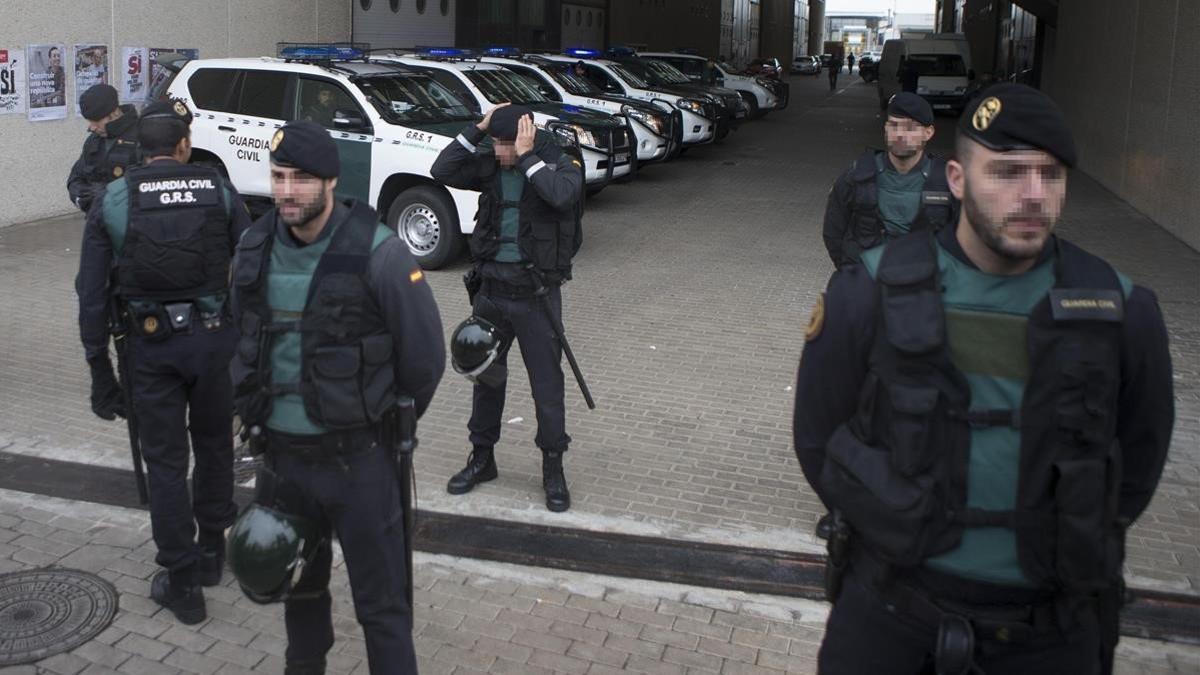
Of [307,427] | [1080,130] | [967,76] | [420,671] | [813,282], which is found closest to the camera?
[307,427]

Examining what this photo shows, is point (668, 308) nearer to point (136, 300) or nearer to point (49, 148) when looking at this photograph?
point (136, 300)

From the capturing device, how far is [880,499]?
245cm

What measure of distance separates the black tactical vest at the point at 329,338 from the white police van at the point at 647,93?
52.7 feet

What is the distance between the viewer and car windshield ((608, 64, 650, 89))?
20.2 metres

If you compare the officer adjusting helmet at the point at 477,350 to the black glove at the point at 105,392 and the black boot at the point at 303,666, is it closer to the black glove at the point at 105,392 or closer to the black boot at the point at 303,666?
the black glove at the point at 105,392

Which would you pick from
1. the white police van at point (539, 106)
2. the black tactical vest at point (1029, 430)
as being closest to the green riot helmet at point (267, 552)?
the black tactical vest at point (1029, 430)

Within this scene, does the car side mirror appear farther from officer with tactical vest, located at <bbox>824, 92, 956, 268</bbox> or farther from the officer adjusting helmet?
officer with tactical vest, located at <bbox>824, 92, 956, 268</bbox>

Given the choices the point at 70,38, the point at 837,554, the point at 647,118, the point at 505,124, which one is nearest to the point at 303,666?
the point at 837,554

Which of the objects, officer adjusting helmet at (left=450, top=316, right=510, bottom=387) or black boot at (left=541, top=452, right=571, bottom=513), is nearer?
officer adjusting helmet at (left=450, top=316, right=510, bottom=387)

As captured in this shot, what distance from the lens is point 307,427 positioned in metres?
3.47

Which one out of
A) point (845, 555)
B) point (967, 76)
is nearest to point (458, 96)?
point (845, 555)

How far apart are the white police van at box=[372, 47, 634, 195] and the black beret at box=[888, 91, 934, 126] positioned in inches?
287

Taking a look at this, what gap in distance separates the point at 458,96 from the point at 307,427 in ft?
34.3

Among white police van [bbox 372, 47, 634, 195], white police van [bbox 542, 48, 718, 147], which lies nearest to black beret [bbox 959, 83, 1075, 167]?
white police van [bbox 372, 47, 634, 195]
